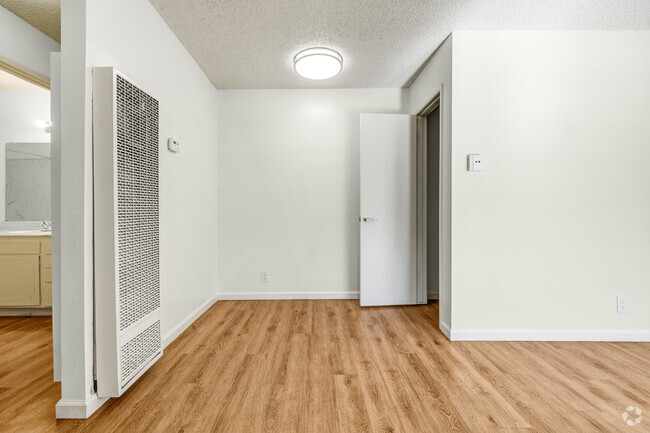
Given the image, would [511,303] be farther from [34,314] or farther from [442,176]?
[34,314]

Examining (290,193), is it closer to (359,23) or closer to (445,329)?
(359,23)

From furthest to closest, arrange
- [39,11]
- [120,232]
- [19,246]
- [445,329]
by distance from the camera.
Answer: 1. [19,246]
2. [445,329]
3. [39,11]
4. [120,232]

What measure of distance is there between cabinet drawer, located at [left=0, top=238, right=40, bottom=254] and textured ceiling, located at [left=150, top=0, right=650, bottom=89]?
2.39 m

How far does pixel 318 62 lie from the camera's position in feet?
8.89

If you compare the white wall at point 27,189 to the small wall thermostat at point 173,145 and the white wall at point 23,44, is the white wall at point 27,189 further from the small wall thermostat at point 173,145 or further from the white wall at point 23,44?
the small wall thermostat at point 173,145

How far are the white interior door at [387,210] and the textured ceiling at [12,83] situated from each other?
144 inches

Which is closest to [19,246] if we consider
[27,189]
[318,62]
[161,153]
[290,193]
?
[27,189]

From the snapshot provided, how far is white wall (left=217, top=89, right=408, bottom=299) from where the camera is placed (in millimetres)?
3557

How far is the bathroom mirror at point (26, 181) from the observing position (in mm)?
3287

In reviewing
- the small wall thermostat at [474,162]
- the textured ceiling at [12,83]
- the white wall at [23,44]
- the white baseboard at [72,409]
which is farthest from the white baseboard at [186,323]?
the textured ceiling at [12,83]

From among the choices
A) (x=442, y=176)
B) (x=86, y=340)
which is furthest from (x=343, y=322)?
(x=86, y=340)

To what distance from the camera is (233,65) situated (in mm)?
2969
